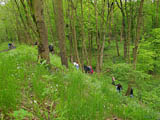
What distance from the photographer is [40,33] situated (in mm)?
4266

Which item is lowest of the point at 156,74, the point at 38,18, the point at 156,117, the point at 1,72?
the point at 156,74

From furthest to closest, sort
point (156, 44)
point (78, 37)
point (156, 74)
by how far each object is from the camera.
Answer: point (78, 37), point (156, 74), point (156, 44)

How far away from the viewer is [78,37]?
68.7ft

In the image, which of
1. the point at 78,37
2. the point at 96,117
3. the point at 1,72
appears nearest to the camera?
the point at 96,117

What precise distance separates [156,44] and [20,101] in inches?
622

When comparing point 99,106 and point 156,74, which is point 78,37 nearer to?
point 156,74

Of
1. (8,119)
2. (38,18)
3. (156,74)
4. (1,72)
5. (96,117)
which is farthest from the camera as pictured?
(156,74)

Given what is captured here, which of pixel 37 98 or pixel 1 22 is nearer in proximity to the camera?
pixel 37 98

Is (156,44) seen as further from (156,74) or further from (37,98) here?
(37,98)

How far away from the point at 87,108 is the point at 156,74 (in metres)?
18.1

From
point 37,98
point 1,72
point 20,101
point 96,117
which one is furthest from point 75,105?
point 1,72

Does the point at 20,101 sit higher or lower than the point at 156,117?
higher

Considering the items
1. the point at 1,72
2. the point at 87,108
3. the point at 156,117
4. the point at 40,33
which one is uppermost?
the point at 40,33

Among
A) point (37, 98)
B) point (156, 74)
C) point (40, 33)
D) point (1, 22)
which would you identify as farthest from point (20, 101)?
point (1, 22)
